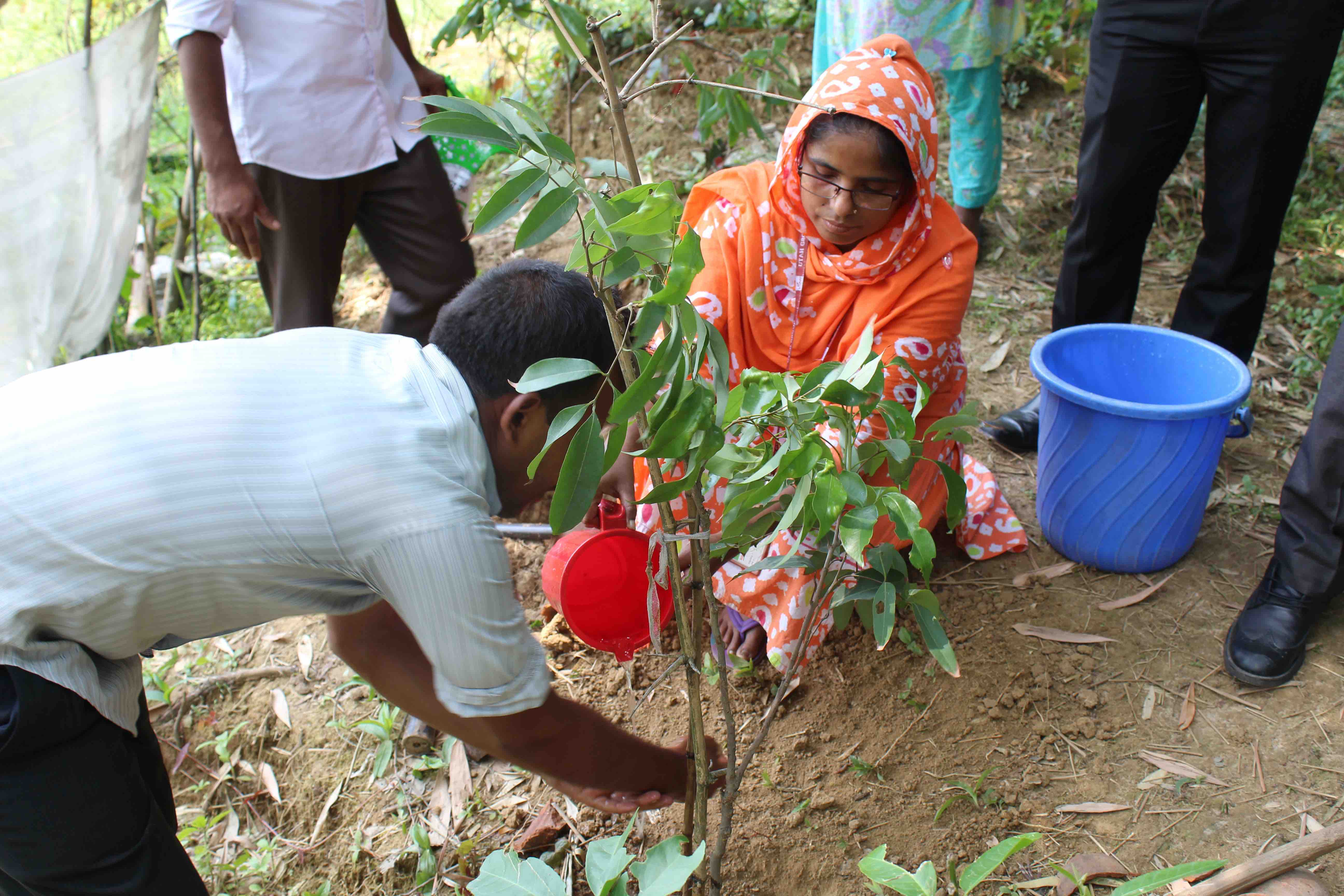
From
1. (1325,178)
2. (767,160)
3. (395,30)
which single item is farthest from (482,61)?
(1325,178)

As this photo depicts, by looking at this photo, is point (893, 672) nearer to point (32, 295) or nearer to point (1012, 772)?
point (1012, 772)

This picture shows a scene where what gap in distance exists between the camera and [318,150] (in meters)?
2.36

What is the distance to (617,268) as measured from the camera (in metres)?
0.89

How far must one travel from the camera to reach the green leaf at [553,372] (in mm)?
892

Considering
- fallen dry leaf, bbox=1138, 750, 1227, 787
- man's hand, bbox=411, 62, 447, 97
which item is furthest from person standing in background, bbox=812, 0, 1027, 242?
fallen dry leaf, bbox=1138, 750, 1227, 787

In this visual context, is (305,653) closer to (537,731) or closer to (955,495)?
(537,731)

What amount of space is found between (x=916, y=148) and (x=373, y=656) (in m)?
1.34

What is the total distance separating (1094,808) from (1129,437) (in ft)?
2.40

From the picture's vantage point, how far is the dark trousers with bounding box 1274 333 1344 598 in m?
1.70

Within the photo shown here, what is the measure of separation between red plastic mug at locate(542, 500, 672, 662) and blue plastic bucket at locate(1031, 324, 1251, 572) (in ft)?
3.30

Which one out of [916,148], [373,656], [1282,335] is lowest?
[1282,335]

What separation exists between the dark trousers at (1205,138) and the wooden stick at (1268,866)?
1.65 metres

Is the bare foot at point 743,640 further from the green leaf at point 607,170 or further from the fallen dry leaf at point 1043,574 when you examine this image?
the green leaf at point 607,170

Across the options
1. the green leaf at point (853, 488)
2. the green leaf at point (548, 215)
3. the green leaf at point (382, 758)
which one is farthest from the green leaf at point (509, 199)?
the green leaf at point (382, 758)
